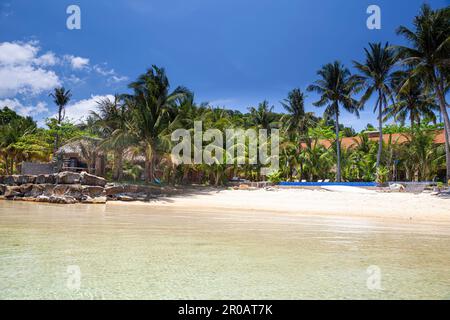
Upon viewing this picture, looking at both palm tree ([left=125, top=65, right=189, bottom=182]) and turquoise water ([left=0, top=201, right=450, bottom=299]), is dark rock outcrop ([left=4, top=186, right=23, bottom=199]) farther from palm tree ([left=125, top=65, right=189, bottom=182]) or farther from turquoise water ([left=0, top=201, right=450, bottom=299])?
turquoise water ([left=0, top=201, right=450, bottom=299])

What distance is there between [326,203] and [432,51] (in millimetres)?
11294

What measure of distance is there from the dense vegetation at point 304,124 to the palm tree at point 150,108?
7 centimetres

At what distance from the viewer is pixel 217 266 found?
13.0 feet

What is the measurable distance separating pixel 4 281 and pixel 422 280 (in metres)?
4.25

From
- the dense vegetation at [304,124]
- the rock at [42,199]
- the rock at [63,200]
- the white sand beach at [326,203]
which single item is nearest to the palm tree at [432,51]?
the dense vegetation at [304,124]

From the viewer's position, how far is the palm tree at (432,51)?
18172mm

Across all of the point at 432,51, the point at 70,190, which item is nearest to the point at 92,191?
the point at 70,190

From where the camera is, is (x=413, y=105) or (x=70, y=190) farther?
(x=413, y=105)

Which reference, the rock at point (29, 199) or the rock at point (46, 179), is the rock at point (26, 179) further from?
the rock at point (29, 199)

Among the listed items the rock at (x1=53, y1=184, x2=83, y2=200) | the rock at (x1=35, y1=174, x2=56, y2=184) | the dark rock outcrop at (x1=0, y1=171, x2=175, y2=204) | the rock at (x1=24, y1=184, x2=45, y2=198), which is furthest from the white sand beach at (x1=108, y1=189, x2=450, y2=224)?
the rock at (x1=24, y1=184, x2=45, y2=198)

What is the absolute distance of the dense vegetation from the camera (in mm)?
19369

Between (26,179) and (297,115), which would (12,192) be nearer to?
(26,179)

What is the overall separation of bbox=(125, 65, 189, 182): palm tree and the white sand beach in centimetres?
438

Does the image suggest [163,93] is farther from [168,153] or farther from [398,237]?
[398,237]
